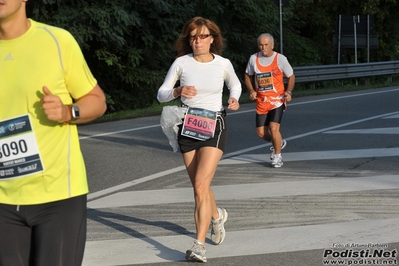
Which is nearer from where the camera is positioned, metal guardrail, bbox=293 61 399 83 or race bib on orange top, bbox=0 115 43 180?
race bib on orange top, bbox=0 115 43 180

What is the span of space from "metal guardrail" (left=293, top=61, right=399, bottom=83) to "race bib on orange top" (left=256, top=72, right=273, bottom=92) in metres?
15.6

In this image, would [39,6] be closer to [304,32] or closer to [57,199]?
[57,199]

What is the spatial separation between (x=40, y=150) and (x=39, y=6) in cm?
1808

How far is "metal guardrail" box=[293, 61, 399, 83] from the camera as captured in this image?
27453 mm

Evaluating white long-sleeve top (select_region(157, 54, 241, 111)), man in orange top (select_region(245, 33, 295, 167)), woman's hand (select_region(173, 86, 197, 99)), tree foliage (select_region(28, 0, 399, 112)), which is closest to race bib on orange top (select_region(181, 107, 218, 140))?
white long-sleeve top (select_region(157, 54, 241, 111))

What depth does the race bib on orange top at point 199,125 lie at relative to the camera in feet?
22.6

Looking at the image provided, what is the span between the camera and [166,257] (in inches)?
262

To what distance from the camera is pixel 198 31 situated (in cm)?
693

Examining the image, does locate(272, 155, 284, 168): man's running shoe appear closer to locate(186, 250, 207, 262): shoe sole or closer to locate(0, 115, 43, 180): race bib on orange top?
locate(186, 250, 207, 262): shoe sole

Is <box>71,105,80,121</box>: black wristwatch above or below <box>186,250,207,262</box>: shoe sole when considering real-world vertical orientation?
above

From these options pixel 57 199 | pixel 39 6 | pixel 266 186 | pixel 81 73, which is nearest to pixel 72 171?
pixel 57 199

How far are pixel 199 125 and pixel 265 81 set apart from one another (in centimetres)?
464

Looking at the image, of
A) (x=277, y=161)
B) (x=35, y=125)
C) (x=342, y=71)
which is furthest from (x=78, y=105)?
(x=342, y=71)

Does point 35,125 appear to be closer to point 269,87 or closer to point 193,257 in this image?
point 193,257
